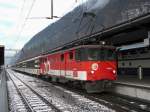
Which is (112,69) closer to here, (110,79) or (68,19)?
(110,79)

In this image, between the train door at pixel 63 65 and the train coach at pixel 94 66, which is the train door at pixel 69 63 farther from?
the train door at pixel 63 65

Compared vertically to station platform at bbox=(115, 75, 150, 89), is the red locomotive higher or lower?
higher

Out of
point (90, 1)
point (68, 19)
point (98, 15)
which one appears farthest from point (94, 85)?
point (68, 19)

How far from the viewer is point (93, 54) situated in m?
18.7

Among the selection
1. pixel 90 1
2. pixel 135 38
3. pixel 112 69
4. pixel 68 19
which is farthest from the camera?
pixel 68 19

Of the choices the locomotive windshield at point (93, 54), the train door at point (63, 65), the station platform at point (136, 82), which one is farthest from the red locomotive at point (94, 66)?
the train door at point (63, 65)

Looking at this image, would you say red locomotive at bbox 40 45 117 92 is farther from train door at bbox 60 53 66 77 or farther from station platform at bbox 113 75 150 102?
train door at bbox 60 53 66 77

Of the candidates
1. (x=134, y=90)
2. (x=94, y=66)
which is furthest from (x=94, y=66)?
(x=134, y=90)

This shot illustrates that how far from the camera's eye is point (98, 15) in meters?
26.6

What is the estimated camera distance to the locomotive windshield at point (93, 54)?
18500mm

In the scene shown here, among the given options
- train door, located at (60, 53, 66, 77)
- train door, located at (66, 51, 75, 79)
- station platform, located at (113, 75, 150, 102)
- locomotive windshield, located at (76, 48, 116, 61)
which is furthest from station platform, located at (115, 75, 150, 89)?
train door, located at (60, 53, 66, 77)

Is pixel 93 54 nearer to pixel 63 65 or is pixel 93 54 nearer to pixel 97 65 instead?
pixel 97 65

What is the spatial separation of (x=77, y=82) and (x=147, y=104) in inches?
250

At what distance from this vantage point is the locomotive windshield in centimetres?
1850
